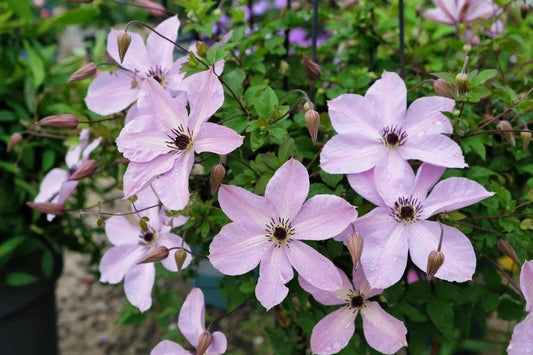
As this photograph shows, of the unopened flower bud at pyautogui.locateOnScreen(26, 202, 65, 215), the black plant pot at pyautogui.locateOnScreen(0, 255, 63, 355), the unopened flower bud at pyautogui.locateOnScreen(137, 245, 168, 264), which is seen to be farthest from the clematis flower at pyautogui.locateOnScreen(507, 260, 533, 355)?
the black plant pot at pyautogui.locateOnScreen(0, 255, 63, 355)

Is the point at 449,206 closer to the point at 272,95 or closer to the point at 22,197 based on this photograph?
the point at 272,95

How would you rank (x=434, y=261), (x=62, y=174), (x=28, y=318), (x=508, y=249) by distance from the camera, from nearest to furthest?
(x=434, y=261), (x=508, y=249), (x=62, y=174), (x=28, y=318)

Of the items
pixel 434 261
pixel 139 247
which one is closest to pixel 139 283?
pixel 139 247

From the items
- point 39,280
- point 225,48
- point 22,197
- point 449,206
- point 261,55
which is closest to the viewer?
point 449,206

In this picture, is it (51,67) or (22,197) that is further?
(51,67)

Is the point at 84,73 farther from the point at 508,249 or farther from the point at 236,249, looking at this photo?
the point at 508,249

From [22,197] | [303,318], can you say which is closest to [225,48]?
[303,318]
